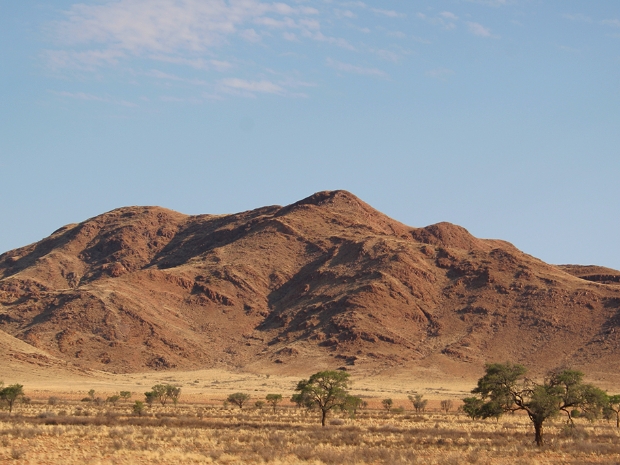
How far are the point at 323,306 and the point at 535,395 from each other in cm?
8879

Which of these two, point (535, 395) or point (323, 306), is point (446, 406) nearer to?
point (535, 395)

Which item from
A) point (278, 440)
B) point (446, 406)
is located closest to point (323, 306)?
point (446, 406)

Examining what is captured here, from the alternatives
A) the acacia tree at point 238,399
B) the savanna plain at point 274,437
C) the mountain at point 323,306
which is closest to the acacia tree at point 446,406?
the savanna plain at point 274,437

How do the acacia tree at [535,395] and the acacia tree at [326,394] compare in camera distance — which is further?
the acacia tree at [326,394]

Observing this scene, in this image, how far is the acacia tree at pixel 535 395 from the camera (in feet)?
124

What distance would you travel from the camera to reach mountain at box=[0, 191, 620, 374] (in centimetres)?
11356

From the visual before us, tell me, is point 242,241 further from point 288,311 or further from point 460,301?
point 460,301

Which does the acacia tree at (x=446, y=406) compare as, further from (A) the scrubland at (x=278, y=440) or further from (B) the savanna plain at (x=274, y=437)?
(A) the scrubland at (x=278, y=440)

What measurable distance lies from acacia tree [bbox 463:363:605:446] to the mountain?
67.4 metres

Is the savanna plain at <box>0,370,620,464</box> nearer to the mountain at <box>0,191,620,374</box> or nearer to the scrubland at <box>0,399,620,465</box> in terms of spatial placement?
the scrubland at <box>0,399,620,465</box>

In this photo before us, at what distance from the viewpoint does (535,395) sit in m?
38.3

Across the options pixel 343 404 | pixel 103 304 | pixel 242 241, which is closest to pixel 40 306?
pixel 103 304

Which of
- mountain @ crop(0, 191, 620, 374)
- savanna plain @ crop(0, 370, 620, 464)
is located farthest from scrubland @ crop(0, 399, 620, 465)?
mountain @ crop(0, 191, 620, 374)

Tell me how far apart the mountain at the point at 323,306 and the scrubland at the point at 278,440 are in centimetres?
5875
